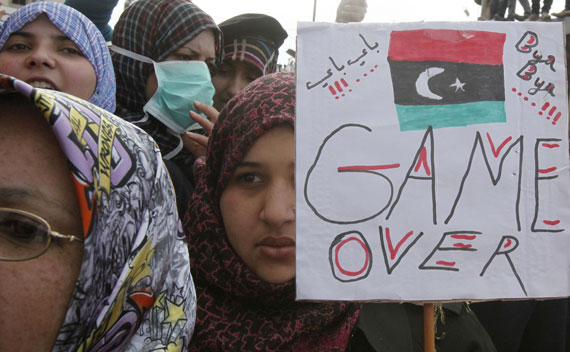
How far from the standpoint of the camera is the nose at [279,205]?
163 centimetres

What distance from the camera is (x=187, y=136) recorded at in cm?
267

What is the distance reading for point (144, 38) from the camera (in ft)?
8.97

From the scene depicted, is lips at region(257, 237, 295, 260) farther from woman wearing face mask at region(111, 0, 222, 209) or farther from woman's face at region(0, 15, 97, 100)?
woman wearing face mask at region(111, 0, 222, 209)

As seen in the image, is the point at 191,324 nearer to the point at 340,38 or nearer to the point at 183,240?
the point at 183,240

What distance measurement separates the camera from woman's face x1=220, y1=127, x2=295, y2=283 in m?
1.64

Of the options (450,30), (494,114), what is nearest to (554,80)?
(494,114)

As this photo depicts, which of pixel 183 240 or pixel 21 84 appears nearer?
pixel 21 84

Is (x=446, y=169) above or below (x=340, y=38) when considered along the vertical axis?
below

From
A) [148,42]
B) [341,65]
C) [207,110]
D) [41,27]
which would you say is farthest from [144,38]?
[341,65]

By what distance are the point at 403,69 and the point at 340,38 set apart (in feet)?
0.54

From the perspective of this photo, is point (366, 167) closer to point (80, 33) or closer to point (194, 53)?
point (80, 33)

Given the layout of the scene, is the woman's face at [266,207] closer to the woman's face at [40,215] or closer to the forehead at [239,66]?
the woman's face at [40,215]

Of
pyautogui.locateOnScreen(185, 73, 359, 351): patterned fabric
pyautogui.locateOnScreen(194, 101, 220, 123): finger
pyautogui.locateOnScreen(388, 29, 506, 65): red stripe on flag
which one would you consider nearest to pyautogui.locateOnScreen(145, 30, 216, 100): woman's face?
pyautogui.locateOnScreen(194, 101, 220, 123): finger

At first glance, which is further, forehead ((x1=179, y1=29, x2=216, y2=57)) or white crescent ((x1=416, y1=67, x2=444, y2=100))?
forehead ((x1=179, y1=29, x2=216, y2=57))
